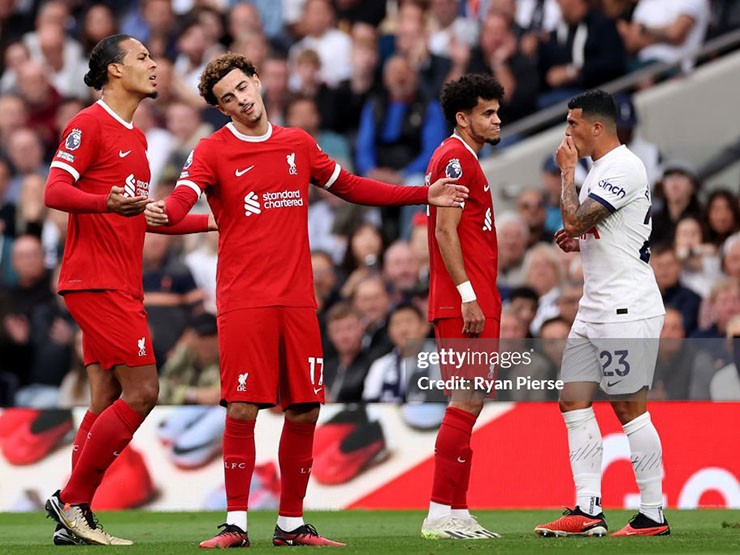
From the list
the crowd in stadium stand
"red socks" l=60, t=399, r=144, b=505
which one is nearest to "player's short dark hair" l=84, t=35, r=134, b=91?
"red socks" l=60, t=399, r=144, b=505


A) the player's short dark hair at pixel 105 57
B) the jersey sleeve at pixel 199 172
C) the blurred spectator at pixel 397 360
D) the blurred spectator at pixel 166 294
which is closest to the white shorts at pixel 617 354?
the jersey sleeve at pixel 199 172

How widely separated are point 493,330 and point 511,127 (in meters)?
6.78

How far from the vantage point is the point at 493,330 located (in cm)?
871

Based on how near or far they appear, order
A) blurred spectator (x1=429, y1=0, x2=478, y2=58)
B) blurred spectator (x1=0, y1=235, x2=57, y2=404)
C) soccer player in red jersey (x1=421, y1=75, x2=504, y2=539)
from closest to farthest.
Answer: soccer player in red jersey (x1=421, y1=75, x2=504, y2=539)
blurred spectator (x1=0, y1=235, x2=57, y2=404)
blurred spectator (x1=429, y1=0, x2=478, y2=58)

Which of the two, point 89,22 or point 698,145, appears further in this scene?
point 89,22

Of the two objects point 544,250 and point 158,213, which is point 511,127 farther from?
point 158,213

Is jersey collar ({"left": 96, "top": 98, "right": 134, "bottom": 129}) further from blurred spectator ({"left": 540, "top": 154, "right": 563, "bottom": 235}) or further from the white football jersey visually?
blurred spectator ({"left": 540, "top": 154, "right": 563, "bottom": 235})

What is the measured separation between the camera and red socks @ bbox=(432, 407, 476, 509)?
337 inches

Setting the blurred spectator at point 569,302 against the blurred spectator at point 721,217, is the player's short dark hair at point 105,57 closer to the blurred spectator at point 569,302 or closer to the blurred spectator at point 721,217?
the blurred spectator at point 569,302

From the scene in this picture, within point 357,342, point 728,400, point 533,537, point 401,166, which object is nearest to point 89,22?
point 401,166

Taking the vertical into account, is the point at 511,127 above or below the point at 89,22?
below

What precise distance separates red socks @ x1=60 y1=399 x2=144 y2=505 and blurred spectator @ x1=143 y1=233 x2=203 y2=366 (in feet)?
A: 18.3

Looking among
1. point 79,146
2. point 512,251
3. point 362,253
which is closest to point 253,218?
point 79,146

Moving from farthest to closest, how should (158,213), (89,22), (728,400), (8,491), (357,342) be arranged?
(89,22) < (357,342) < (8,491) < (728,400) < (158,213)
